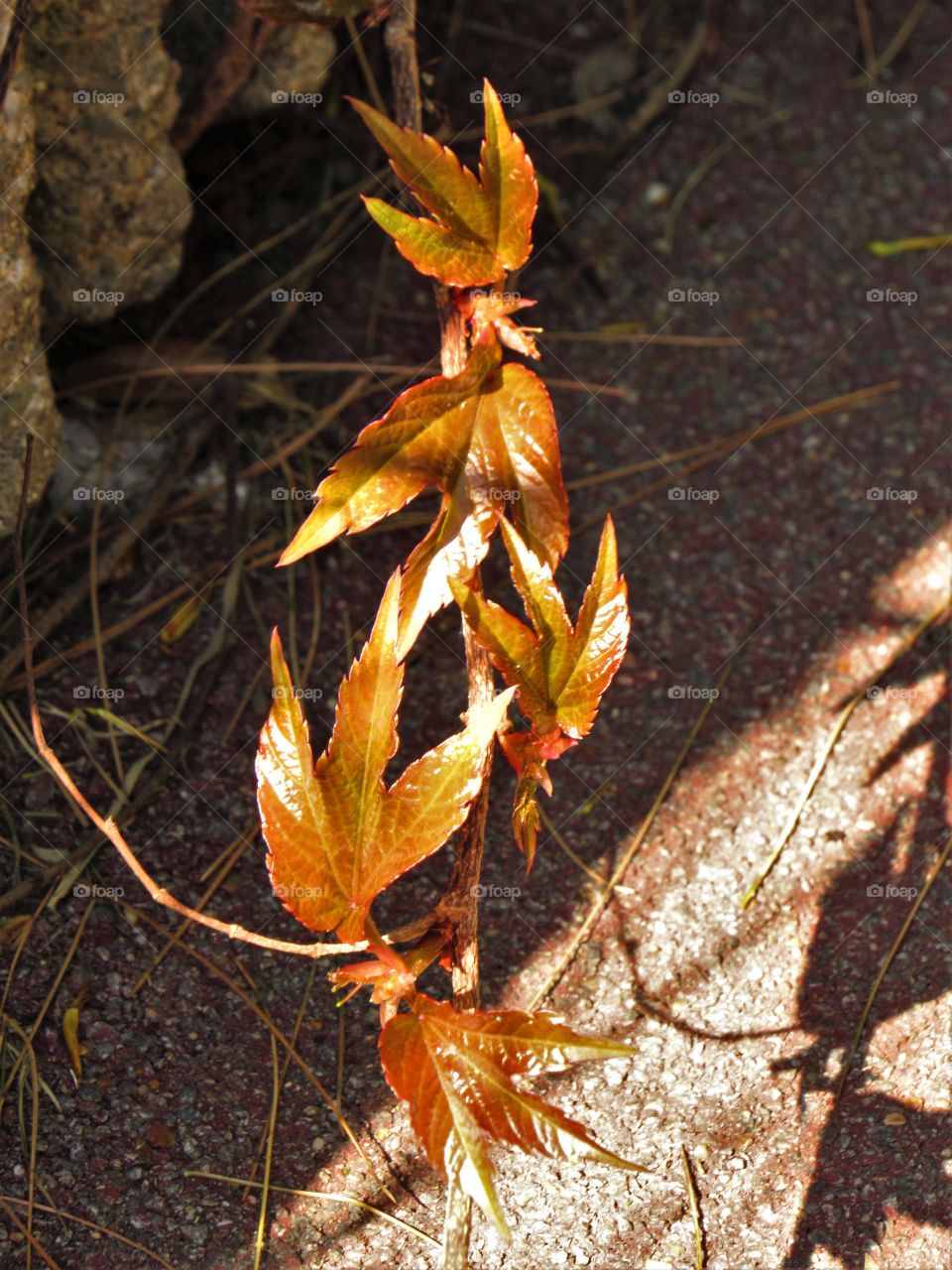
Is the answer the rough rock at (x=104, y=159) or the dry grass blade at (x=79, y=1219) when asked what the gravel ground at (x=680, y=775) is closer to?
the dry grass blade at (x=79, y=1219)

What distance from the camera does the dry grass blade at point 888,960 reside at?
1385 mm

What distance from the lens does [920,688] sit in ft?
5.64

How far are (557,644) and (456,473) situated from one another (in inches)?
8.1

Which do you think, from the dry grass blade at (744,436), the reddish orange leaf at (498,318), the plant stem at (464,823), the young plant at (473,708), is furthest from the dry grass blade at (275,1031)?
the dry grass blade at (744,436)

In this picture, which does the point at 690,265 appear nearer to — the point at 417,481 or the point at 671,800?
the point at 671,800

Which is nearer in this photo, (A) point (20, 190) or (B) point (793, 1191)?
(B) point (793, 1191)

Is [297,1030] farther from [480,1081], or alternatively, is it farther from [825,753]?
[825,753]

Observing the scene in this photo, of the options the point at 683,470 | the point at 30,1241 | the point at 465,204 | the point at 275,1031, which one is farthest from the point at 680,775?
the point at 30,1241

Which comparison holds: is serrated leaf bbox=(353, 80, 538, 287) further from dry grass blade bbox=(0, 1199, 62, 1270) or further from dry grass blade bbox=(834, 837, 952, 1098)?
dry grass blade bbox=(0, 1199, 62, 1270)

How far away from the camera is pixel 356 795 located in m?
1.10

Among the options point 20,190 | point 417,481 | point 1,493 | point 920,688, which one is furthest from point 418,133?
point 920,688

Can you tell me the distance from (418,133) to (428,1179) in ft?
3.58

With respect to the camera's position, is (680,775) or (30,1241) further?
(680,775)

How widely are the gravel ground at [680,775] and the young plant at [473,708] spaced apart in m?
0.34
